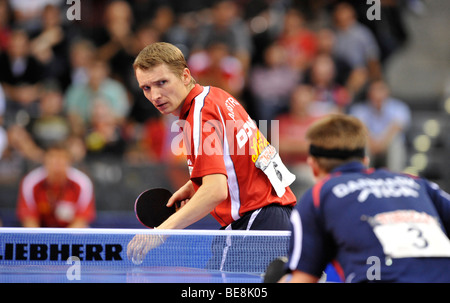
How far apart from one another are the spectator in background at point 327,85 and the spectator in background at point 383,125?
0.29 m

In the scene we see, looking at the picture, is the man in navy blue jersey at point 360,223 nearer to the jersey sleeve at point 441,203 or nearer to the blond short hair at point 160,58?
the jersey sleeve at point 441,203

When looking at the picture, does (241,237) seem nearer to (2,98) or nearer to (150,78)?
(150,78)

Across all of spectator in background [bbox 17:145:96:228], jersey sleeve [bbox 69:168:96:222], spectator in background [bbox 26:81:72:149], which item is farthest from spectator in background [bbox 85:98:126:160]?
spectator in background [bbox 17:145:96:228]

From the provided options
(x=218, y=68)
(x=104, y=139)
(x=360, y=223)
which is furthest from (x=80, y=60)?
(x=360, y=223)

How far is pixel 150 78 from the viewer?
4.27m

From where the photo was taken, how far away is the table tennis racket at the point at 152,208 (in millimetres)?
4750

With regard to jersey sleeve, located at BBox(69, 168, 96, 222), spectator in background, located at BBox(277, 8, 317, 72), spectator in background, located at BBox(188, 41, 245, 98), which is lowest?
jersey sleeve, located at BBox(69, 168, 96, 222)

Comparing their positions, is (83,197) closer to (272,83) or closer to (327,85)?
(272,83)

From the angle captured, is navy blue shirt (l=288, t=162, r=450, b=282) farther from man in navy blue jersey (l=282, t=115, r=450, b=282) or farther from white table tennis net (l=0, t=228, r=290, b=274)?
white table tennis net (l=0, t=228, r=290, b=274)

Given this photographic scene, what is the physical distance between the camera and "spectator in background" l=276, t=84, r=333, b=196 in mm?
9578

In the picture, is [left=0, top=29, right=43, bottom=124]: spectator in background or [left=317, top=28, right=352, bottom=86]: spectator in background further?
[left=317, top=28, right=352, bottom=86]: spectator in background

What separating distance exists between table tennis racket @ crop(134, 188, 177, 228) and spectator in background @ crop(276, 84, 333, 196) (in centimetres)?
485

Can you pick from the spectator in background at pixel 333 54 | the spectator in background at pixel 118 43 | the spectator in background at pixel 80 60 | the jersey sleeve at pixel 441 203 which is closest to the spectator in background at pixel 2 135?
the spectator in background at pixel 80 60

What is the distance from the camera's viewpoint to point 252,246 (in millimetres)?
4379
